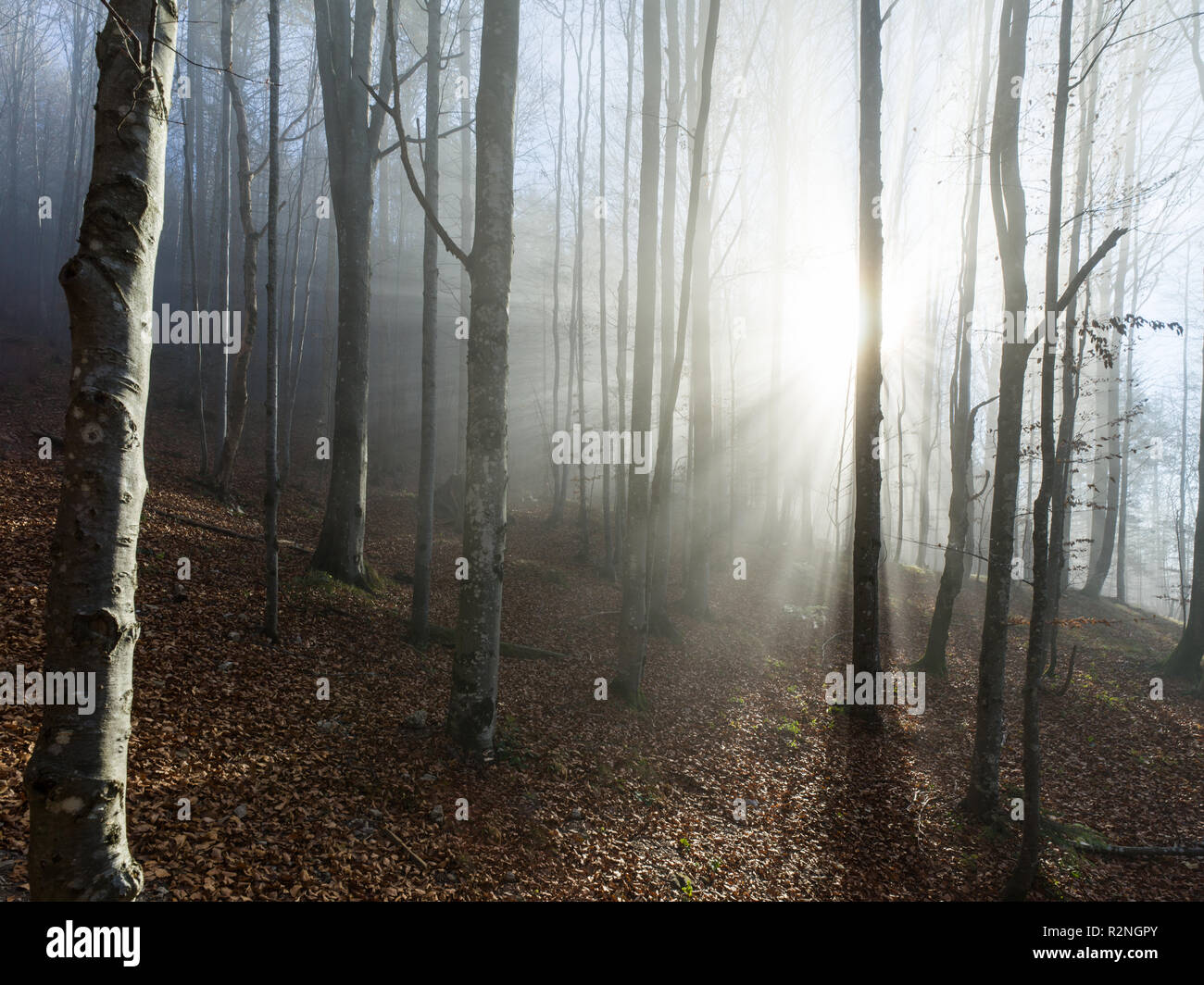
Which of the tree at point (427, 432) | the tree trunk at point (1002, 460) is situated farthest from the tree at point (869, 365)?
the tree at point (427, 432)

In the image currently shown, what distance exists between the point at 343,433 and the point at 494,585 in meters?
4.96

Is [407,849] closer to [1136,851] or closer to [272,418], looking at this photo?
[272,418]

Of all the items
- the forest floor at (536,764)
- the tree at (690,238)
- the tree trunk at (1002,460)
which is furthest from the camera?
the tree at (690,238)

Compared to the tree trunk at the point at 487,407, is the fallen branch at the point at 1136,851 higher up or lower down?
lower down

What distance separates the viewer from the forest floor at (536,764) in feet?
12.9

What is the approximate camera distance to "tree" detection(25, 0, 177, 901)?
7.41ft

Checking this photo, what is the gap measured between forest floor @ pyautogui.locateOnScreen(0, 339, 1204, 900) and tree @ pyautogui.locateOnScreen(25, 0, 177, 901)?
1.12 meters

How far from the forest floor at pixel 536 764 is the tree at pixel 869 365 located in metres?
1.38

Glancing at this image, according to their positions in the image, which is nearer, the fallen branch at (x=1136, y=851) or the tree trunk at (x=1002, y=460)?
the fallen branch at (x=1136, y=851)

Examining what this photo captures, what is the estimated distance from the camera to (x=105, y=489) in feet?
7.73

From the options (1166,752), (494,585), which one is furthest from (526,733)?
(1166,752)

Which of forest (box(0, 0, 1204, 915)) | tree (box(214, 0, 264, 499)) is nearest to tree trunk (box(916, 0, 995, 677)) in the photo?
forest (box(0, 0, 1204, 915))

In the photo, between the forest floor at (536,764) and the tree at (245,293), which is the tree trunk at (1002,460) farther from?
the tree at (245,293)

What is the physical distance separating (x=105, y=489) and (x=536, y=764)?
4.36m
